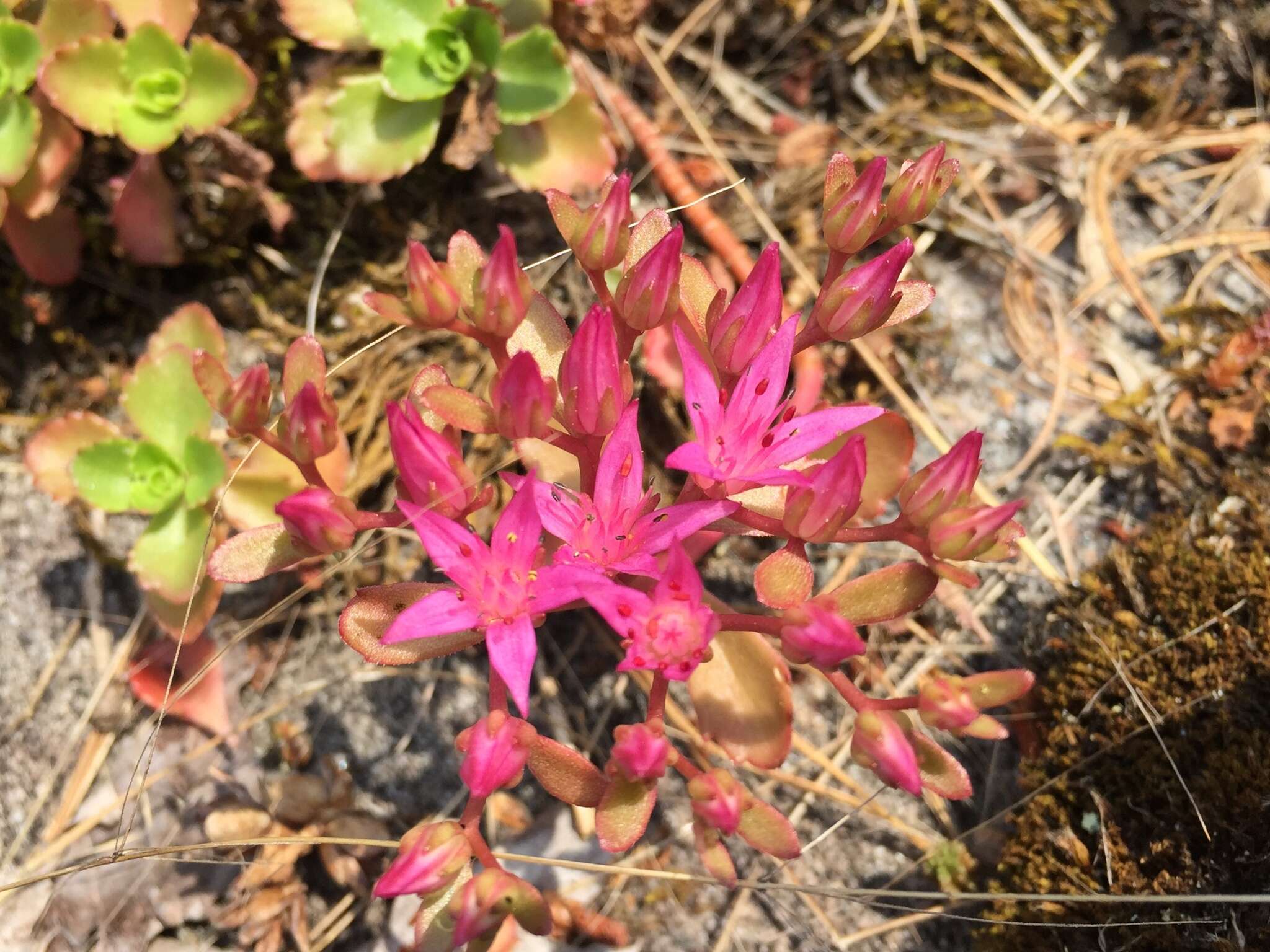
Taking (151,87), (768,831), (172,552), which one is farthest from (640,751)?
(151,87)

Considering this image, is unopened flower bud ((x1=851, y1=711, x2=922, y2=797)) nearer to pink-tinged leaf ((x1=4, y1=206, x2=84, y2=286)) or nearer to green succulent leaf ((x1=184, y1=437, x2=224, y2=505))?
green succulent leaf ((x1=184, y1=437, x2=224, y2=505))

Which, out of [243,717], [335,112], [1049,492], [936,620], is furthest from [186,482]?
[1049,492]

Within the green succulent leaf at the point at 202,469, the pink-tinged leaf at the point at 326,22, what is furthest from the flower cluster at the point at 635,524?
the pink-tinged leaf at the point at 326,22

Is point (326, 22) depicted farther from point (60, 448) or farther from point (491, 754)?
point (491, 754)

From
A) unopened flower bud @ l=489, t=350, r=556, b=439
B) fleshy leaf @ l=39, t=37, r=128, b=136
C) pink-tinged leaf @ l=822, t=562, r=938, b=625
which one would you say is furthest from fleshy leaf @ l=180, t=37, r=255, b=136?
pink-tinged leaf @ l=822, t=562, r=938, b=625

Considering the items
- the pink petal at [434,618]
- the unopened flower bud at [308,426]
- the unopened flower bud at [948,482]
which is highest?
the unopened flower bud at [948,482]

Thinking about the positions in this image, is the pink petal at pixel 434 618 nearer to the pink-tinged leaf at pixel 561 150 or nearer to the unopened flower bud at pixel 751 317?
the unopened flower bud at pixel 751 317

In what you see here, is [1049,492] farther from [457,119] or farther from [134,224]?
[134,224]
